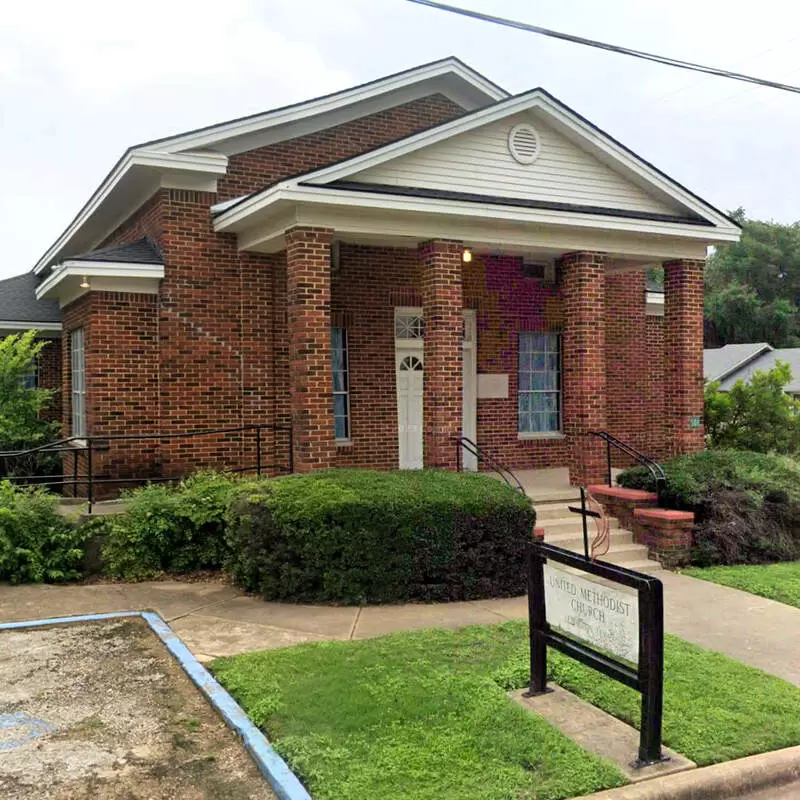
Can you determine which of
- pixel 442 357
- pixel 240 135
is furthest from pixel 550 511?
pixel 240 135

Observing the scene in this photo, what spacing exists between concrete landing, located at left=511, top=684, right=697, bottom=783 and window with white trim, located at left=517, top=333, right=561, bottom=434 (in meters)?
9.21

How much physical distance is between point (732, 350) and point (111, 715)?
40.9 meters

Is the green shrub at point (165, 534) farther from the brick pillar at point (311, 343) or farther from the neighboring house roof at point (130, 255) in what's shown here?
Result: the neighboring house roof at point (130, 255)

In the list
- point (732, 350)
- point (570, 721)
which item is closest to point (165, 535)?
point (570, 721)

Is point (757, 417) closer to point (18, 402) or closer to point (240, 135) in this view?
point (240, 135)

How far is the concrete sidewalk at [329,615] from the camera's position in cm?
688

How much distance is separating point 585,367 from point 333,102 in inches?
219

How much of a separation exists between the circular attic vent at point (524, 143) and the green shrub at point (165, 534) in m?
5.97

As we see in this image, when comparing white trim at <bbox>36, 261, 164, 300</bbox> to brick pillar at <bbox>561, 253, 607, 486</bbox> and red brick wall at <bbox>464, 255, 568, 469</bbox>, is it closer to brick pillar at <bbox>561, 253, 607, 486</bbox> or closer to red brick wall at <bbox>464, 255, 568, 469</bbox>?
red brick wall at <bbox>464, 255, 568, 469</bbox>

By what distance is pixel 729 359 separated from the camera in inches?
1582

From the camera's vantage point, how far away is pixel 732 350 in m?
41.6

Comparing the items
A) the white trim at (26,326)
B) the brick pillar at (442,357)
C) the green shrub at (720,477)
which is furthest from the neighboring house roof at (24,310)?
the green shrub at (720,477)

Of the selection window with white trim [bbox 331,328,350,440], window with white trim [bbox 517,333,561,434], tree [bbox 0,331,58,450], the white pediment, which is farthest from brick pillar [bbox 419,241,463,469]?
tree [bbox 0,331,58,450]

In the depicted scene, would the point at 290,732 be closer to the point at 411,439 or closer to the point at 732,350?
the point at 411,439
